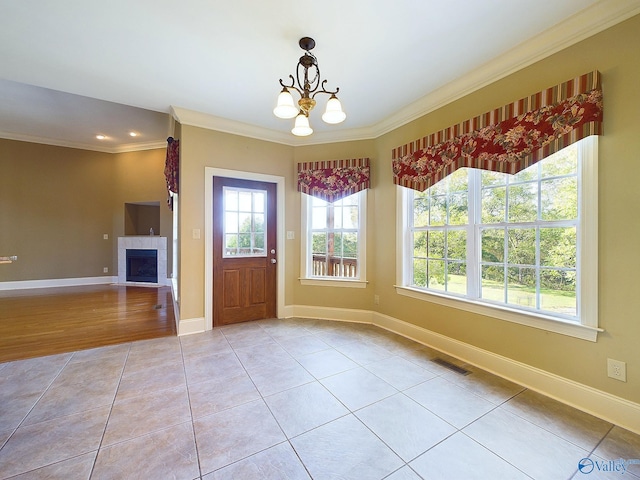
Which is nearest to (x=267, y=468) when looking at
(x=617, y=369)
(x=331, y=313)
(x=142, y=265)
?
(x=617, y=369)

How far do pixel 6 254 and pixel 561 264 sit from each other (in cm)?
950

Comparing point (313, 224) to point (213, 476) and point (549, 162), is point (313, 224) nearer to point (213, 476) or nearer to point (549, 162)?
point (549, 162)

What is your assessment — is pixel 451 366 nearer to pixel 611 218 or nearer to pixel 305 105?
pixel 611 218

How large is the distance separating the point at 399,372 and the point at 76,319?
4.48 m

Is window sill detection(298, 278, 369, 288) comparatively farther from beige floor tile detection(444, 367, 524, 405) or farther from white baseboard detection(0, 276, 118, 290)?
white baseboard detection(0, 276, 118, 290)

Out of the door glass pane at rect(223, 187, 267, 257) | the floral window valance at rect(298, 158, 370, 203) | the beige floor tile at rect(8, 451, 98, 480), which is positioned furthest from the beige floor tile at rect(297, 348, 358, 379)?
the floral window valance at rect(298, 158, 370, 203)

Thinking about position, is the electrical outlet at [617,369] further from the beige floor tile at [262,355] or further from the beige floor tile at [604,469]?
the beige floor tile at [262,355]

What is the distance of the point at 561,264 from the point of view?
205 centimetres

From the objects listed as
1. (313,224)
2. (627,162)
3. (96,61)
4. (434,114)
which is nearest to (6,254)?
(96,61)

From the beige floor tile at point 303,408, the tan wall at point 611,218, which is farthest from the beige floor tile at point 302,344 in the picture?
the tan wall at point 611,218

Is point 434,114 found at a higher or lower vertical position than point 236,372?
higher

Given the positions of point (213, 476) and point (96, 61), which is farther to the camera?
point (96, 61)

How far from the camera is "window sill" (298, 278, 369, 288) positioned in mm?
3789

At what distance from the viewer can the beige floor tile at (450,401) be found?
5.92 feet
